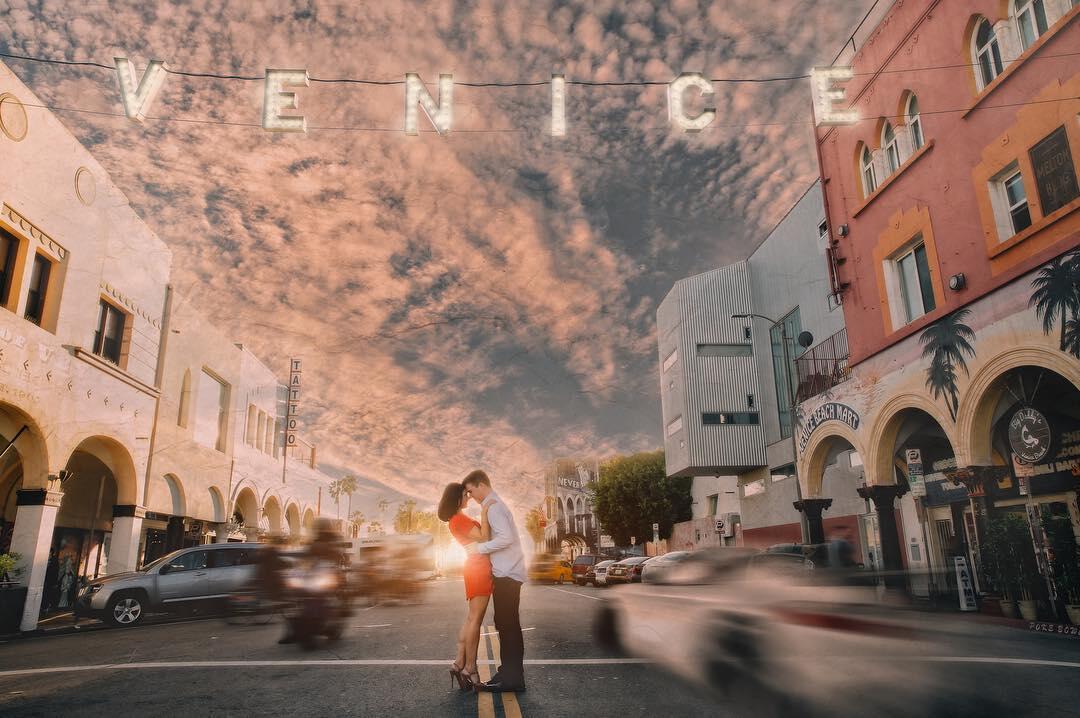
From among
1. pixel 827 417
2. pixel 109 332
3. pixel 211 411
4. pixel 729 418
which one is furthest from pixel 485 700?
pixel 729 418

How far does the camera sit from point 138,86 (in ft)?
27.6

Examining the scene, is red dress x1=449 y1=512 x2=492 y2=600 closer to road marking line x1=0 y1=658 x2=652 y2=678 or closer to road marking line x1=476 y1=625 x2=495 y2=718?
road marking line x1=476 y1=625 x2=495 y2=718

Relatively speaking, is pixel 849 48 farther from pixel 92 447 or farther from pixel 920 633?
pixel 92 447

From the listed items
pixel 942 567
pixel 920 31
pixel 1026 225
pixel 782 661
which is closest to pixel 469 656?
pixel 782 661

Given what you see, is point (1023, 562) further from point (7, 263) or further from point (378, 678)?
point (7, 263)

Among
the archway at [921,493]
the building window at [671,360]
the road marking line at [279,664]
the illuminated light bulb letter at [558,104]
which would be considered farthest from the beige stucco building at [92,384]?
the building window at [671,360]

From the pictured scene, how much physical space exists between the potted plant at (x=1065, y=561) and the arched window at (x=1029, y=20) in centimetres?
875

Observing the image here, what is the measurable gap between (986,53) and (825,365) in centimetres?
1198

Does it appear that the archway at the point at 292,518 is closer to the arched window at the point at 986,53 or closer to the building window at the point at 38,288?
the building window at the point at 38,288

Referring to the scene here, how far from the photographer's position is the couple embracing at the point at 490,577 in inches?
223

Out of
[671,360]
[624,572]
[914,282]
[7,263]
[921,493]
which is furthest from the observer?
[671,360]

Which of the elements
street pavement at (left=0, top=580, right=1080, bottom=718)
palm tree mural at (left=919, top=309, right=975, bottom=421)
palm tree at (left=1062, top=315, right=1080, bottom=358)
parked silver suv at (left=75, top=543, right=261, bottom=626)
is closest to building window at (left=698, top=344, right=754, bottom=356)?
palm tree mural at (left=919, top=309, right=975, bottom=421)

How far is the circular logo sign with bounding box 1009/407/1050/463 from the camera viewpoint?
39.3 ft

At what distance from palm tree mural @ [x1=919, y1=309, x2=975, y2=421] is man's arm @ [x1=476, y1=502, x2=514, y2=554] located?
11.7m
